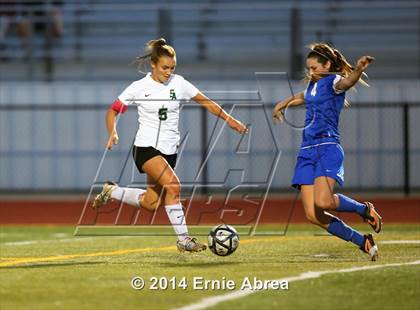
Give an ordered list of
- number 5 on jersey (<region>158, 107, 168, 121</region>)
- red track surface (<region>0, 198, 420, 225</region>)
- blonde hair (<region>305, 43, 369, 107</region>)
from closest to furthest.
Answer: blonde hair (<region>305, 43, 369, 107</region>)
number 5 on jersey (<region>158, 107, 168, 121</region>)
red track surface (<region>0, 198, 420, 225</region>)

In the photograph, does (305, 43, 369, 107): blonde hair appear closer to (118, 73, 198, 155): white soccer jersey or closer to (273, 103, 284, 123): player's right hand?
(273, 103, 284, 123): player's right hand

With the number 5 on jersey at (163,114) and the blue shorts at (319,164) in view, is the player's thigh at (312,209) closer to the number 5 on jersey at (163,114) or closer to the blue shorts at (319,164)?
the blue shorts at (319,164)

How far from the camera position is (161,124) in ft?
32.3

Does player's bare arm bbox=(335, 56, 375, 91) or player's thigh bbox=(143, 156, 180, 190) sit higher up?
player's bare arm bbox=(335, 56, 375, 91)

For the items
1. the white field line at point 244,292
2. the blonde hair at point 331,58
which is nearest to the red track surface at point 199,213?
the blonde hair at point 331,58

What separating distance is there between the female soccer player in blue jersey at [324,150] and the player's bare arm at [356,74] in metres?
0.01

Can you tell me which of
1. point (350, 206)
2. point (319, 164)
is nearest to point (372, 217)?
point (350, 206)

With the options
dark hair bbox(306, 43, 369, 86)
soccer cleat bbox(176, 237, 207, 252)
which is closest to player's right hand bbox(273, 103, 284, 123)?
dark hair bbox(306, 43, 369, 86)

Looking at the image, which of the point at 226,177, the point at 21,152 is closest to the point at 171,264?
the point at 226,177

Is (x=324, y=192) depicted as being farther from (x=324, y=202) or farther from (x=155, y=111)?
(x=155, y=111)

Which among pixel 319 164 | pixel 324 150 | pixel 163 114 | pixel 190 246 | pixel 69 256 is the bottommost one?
pixel 69 256

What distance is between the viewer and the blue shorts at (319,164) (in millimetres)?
9047

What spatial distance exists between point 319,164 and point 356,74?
88 centimetres

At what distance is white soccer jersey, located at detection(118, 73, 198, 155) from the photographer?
32.2 feet
